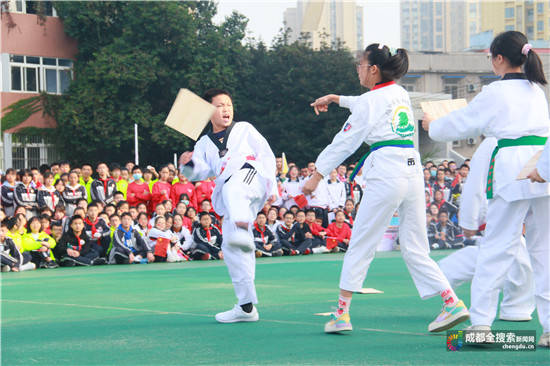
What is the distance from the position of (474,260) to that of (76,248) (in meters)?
9.14

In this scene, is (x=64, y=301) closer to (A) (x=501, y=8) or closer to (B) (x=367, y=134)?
(B) (x=367, y=134)

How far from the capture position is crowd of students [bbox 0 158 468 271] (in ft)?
45.8

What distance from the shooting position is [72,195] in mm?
15250

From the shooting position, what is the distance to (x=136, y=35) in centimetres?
3572

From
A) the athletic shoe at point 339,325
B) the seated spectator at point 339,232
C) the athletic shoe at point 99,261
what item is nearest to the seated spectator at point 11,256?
the athletic shoe at point 99,261

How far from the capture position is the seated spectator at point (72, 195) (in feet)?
50.0

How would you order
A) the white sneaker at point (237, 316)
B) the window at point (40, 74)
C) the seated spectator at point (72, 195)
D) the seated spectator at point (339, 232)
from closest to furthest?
the white sneaker at point (237, 316)
the seated spectator at point (72, 195)
the seated spectator at point (339, 232)
the window at point (40, 74)

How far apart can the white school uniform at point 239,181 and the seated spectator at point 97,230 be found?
786 centimetres

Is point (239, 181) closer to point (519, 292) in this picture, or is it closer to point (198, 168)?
point (198, 168)

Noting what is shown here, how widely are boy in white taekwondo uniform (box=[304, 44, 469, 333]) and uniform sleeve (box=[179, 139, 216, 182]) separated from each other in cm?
141

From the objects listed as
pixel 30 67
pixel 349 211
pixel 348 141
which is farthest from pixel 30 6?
pixel 348 141

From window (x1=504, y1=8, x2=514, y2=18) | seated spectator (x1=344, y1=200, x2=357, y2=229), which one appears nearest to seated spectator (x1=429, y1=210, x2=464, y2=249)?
seated spectator (x1=344, y1=200, x2=357, y2=229)

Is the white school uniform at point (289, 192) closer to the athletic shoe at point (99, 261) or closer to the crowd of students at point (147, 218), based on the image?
the crowd of students at point (147, 218)

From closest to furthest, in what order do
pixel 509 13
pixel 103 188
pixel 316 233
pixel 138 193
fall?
pixel 103 188, pixel 138 193, pixel 316 233, pixel 509 13
